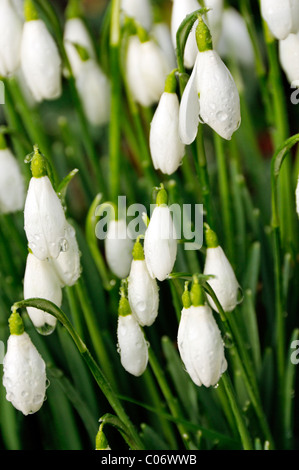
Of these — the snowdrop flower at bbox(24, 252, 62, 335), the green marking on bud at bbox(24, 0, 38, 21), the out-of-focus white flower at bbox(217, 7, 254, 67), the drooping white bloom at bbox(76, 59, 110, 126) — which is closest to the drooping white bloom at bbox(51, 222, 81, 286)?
the snowdrop flower at bbox(24, 252, 62, 335)

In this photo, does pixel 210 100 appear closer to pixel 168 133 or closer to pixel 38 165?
pixel 168 133

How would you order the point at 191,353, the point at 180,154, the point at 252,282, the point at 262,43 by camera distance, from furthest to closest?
the point at 262,43 < the point at 252,282 < the point at 180,154 < the point at 191,353

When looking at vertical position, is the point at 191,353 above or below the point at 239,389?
above

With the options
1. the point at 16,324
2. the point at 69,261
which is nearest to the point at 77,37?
the point at 69,261

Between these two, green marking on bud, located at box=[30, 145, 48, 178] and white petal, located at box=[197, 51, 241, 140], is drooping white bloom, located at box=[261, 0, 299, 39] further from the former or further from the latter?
green marking on bud, located at box=[30, 145, 48, 178]

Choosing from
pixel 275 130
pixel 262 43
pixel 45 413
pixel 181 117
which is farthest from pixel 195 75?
pixel 262 43

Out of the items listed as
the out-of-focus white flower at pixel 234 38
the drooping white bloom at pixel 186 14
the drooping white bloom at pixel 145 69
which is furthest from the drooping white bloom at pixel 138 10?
the drooping white bloom at pixel 186 14

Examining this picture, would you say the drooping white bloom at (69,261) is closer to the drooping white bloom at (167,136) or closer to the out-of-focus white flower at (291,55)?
the drooping white bloom at (167,136)

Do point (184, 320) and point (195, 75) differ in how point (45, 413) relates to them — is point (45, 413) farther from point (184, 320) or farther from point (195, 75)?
point (195, 75)
